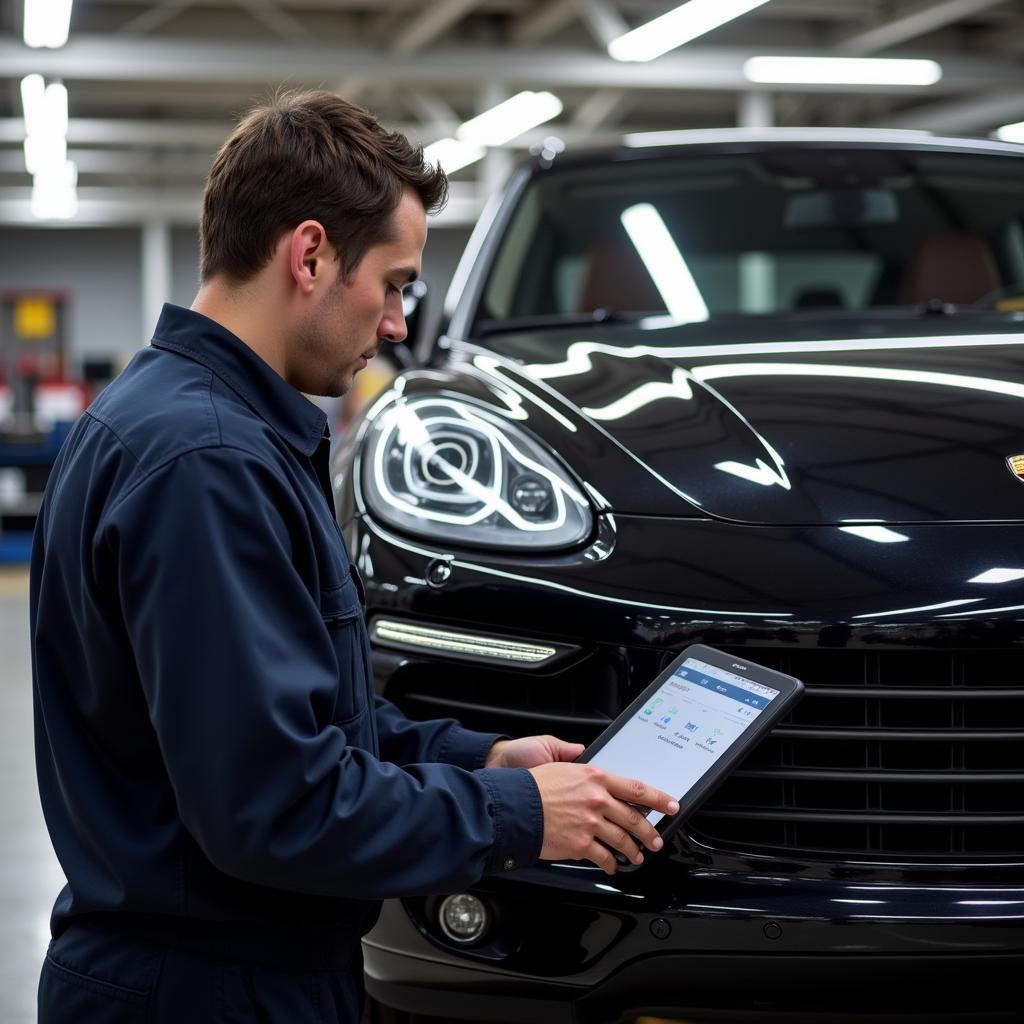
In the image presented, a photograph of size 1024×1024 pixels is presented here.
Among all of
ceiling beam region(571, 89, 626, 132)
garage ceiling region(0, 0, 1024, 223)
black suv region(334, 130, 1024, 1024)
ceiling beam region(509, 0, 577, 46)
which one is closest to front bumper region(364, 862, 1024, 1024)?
black suv region(334, 130, 1024, 1024)

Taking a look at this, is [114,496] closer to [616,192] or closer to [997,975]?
[997,975]

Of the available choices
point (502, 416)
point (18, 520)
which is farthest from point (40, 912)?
point (18, 520)

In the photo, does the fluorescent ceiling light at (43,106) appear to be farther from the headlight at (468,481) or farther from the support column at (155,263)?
the headlight at (468,481)

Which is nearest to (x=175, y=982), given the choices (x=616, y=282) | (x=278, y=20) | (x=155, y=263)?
(x=616, y=282)

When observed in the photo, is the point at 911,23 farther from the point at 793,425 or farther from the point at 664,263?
the point at 793,425

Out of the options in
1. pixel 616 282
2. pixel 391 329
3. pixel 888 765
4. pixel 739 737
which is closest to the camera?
pixel 391 329

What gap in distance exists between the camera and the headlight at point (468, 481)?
1.83 m

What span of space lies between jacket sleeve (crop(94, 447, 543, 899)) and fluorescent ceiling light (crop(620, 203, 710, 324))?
5.65 feet

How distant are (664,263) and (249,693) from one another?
215cm

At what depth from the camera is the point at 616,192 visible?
3178 mm

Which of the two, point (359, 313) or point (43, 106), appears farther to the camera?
point (43, 106)

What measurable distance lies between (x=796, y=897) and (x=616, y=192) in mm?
1921

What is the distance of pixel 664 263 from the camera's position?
10.0 feet

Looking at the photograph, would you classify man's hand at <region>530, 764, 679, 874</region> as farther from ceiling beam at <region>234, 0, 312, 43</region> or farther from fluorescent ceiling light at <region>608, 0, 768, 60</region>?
ceiling beam at <region>234, 0, 312, 43</region>
